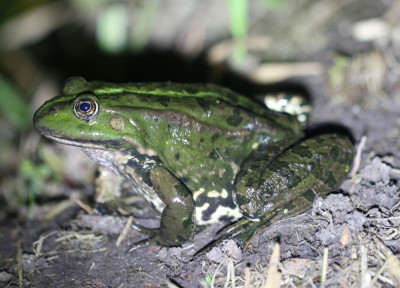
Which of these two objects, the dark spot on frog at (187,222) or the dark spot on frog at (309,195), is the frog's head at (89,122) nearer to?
the dark spot on frog at (187,222)

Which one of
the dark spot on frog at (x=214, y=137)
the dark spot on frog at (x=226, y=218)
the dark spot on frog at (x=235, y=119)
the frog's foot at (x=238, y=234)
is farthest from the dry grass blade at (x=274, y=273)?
the dark spot on frog at (x=235, y=119)

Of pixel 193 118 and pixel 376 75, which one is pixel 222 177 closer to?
pixel 193 118

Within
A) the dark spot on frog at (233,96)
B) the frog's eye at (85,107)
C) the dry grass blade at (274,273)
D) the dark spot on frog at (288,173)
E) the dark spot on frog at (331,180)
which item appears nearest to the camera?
the dry grass blade at (274,273)

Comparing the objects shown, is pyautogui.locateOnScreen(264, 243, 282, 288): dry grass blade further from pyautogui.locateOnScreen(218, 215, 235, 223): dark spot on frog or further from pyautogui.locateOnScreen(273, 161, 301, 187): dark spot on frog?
pyautogui.locateOnScreen(218, 215, 235, 223): dark spot on frog

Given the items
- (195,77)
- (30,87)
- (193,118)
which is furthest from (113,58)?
(193,118)

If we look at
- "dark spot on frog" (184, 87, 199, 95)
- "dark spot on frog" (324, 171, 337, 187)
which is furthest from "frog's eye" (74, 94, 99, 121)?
"dark spot on frog" (324, 171, 337, 187)

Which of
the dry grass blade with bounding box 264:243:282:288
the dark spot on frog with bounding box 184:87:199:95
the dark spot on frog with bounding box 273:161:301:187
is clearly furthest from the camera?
the dark spot on frog with bounding box 184:87:199:95
